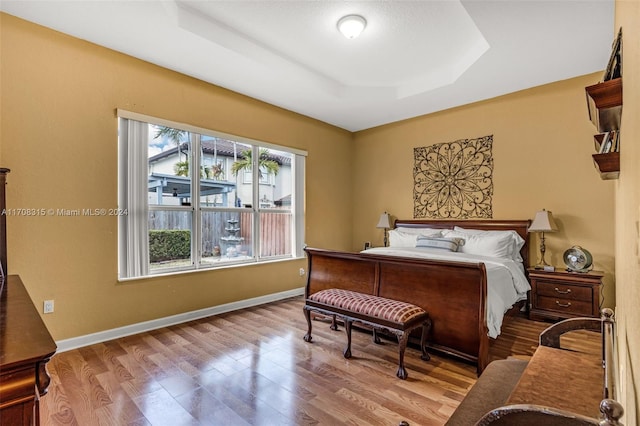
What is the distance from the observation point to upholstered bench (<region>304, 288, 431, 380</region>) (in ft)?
7.93

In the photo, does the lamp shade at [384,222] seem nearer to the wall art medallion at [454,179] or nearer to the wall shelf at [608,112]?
the wall art medallion at [454,179]

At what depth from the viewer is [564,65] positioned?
135 inches

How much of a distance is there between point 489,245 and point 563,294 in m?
0.87

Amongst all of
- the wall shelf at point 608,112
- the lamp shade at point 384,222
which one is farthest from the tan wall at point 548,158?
the wall shelf at point 608,112

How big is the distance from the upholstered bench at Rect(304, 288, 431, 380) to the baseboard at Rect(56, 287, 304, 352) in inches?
54.6

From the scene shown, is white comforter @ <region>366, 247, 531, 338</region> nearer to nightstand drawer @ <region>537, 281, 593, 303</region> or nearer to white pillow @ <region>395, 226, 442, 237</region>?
nightstand drawer @ <region>537, 281, 593, 303</region>

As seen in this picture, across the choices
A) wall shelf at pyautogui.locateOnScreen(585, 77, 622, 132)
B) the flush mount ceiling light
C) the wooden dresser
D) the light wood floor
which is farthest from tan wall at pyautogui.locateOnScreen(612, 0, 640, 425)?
the flush mount ceiling light

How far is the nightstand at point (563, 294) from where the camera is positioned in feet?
11.0

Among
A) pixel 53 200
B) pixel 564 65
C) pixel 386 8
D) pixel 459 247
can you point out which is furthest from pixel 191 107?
pixel 564 65

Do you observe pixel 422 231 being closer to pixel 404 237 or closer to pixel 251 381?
pixel 404 237

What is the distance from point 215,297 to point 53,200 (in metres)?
1.90

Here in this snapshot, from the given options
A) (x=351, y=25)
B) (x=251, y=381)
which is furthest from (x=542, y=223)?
(x=251, y=381)

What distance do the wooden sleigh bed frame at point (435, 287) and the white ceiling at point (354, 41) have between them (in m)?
2.09

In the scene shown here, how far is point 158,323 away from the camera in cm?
341
